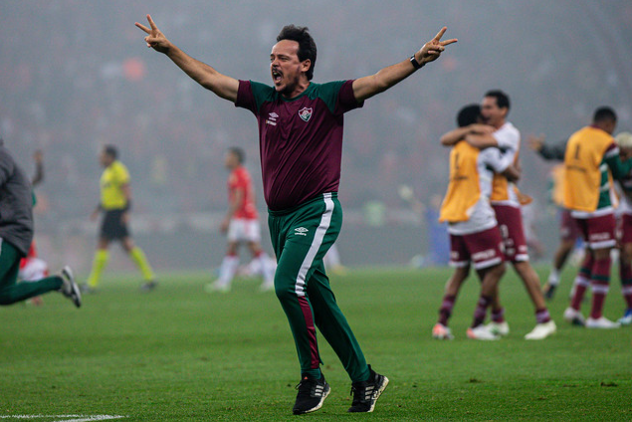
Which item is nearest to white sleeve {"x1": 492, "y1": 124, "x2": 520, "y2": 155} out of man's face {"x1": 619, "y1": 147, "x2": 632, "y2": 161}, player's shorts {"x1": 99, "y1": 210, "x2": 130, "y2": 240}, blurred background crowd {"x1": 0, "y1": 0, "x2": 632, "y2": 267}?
man's face {"x1": 619, "y1": 147, "x2": 632, "y2": 161}

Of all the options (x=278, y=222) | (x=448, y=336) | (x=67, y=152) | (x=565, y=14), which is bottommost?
(x=448, y=336)

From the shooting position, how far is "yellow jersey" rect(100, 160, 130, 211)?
16922 mm

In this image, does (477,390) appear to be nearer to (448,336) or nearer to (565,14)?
(448,336)

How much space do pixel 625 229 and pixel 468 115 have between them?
8.91 feet

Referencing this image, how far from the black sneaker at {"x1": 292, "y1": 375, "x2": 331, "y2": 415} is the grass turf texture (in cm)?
7

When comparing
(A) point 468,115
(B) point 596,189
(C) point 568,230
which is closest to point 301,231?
(A) point 468,115

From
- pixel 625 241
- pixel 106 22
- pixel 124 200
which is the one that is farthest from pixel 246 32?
pixel 625 241

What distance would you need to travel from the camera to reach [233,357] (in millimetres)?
7246

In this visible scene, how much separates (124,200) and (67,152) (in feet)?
66.7

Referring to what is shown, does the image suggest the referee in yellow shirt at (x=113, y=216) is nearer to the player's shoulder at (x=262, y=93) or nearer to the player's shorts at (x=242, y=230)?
the player's shorts at (x=242, y=230)

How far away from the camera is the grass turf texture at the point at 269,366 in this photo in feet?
15.5

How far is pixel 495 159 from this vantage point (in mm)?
8219

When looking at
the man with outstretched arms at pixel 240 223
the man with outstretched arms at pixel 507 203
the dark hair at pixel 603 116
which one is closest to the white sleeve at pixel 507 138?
the man with outstretched arms at pixel 507 203

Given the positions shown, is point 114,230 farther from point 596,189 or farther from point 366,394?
point 366,394
